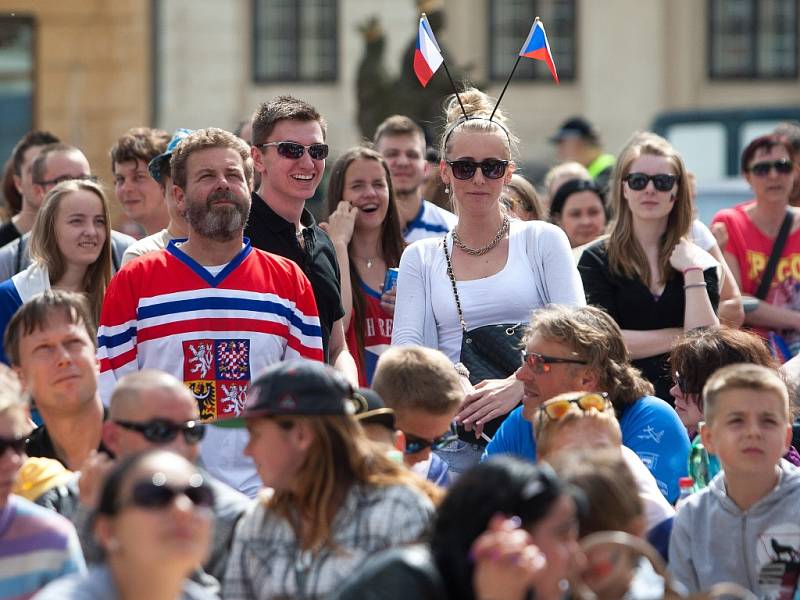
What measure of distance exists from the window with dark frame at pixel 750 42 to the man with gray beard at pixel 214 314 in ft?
79.1

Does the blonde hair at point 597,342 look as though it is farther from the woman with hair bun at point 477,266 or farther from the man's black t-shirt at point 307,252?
the man's black t-shirt at point 307,252

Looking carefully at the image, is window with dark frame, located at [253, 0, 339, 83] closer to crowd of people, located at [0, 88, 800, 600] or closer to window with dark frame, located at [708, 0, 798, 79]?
window with dark frame, located at [708, 0, 798, 79]

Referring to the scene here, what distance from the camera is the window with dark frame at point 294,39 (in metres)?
28.4

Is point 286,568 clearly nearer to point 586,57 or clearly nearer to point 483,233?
point 483,233

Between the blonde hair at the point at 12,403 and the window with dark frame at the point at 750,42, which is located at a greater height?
the window with dark frame at the point at 750,42

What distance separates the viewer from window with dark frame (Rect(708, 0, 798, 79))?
28938 millimetres

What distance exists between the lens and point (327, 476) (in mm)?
4297

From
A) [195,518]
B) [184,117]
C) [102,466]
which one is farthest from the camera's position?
[184,117]

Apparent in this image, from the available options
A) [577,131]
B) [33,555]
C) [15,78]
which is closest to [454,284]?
[33,555]

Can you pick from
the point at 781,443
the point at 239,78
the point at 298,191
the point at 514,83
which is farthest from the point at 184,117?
the point at 781,443

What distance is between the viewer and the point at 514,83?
92.5ft

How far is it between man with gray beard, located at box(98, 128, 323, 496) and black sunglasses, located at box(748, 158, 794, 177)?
361 cm

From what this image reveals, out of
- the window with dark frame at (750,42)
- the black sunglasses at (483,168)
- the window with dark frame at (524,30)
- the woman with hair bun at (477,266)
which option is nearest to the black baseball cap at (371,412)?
the woman with hair bun at (477,266)

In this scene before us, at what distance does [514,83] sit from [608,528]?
24.5 m
